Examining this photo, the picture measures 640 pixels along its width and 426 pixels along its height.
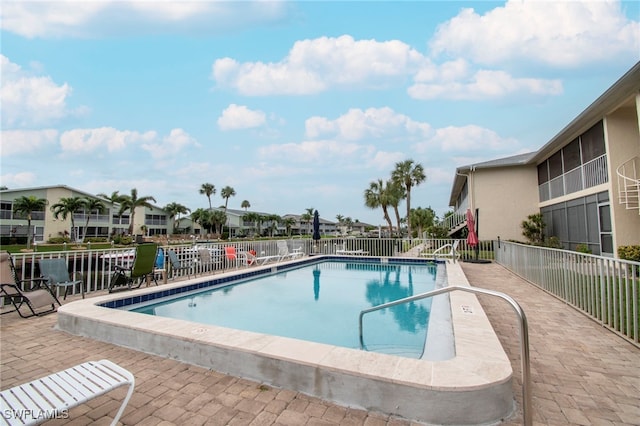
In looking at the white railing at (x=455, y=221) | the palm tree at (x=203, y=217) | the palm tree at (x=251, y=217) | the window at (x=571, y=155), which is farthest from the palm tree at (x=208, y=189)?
the window at (x=571, y=155)

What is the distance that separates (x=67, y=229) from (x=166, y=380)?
50144 millimetres

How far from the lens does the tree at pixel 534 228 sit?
53.5 ft

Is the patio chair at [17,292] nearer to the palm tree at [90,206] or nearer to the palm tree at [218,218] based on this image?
the palm tree at [90,206]

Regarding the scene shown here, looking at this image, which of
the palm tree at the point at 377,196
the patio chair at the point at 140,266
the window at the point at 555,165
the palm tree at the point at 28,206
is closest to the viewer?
the patio chair at the point at 140,266

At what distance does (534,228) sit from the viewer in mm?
16359

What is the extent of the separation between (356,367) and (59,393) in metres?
2.07

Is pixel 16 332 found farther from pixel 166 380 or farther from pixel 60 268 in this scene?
pixel 166 380

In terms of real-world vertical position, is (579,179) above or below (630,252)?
above

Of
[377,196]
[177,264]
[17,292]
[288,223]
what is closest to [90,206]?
[377,196]

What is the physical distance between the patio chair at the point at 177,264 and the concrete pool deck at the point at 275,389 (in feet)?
11.7

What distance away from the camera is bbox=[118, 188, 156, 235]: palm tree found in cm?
4622

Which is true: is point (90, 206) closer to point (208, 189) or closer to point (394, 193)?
point (208, 189)

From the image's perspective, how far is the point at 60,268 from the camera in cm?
587

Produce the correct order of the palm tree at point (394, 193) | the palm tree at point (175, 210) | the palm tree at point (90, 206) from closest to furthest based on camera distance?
1. the palm tree at point (394, 193)
2. the palm tree at point (90, 206)
3. the palm tree at point (175, 210)
